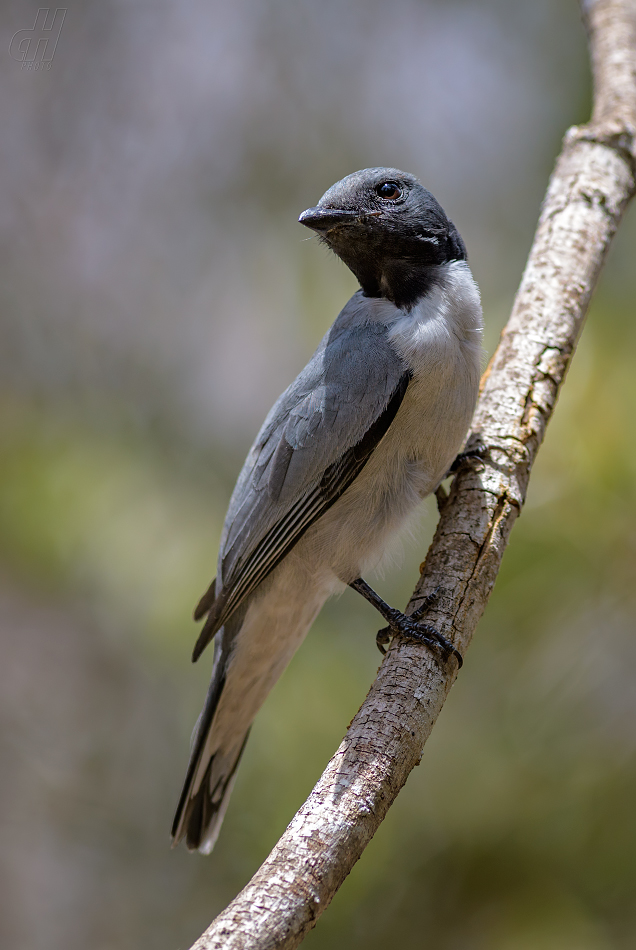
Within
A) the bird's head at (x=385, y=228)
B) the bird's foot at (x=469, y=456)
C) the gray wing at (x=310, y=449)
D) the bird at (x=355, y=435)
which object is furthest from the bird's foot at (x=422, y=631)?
the bird's head at (x=385, y=228)

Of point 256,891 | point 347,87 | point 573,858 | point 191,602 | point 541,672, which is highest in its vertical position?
point 347,87

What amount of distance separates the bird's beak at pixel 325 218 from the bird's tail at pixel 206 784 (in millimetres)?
1529

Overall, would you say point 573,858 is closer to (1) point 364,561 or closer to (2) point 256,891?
(1) point 364,561

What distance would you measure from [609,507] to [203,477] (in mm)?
2032

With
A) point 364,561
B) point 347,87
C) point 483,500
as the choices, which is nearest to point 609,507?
point 483,500

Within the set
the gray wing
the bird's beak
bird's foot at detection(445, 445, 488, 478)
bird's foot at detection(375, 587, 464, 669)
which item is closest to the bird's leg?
bird's foot at detection(375, 587, 464, 669)

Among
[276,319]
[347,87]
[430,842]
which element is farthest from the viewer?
[347,87]

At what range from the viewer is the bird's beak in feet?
7.80

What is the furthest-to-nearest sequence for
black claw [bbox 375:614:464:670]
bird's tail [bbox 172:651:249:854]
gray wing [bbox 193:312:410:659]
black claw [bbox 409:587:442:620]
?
bird's tail [bbox 172:651:249:854] → gray wing [bbox 193:312:410:659] → black claw [bbox 409:587:442:620] → black claw [bbox 375:614:464:670]

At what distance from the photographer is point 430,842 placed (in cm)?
322

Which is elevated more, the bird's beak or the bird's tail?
the bird's beak

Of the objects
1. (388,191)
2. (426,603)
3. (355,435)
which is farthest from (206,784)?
(388,191)

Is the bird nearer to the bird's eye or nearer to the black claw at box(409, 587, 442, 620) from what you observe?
the bird's eye

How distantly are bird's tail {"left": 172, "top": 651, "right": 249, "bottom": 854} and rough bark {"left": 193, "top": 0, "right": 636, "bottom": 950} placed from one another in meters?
0.97
